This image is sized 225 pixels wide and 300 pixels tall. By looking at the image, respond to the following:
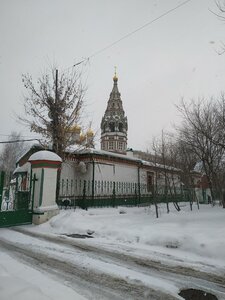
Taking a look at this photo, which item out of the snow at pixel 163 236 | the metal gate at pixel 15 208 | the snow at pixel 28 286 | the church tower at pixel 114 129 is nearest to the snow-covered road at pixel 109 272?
the snow at pixel 28 286

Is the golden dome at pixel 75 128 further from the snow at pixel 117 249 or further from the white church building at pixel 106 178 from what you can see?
the snow at pixel 117 249

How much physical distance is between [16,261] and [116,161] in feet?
46.0

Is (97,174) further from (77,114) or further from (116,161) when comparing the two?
(77,114)

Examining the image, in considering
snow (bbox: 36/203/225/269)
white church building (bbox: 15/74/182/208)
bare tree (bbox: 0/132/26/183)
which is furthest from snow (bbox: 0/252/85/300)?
bare tree (bbox: 0/132/26/183)

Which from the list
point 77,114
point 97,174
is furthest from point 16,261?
point 97,174

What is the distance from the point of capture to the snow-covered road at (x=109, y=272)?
11.6 feet

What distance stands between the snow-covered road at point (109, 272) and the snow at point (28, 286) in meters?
0.18

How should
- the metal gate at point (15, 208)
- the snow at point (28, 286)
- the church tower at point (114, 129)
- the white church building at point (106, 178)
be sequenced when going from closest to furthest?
the snow at point (28, 286)
the metal gate at point (15, 208)
the white church building at point (106, 178)
the church tower at point (114, 129)

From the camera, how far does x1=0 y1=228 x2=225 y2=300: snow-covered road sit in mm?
3547

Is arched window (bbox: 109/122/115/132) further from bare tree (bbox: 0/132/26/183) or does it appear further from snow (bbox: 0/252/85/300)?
snow (bbox: 0/252/85/300)

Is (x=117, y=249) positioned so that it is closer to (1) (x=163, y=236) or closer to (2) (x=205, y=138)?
(1) (x=163, y=236)

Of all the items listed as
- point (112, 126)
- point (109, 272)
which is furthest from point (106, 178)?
point (112, 126)

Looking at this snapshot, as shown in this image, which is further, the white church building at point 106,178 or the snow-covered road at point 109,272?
the white church building at point 106,178

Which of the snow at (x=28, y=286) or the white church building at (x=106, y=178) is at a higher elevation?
the white church building at (x=106, y=178)
